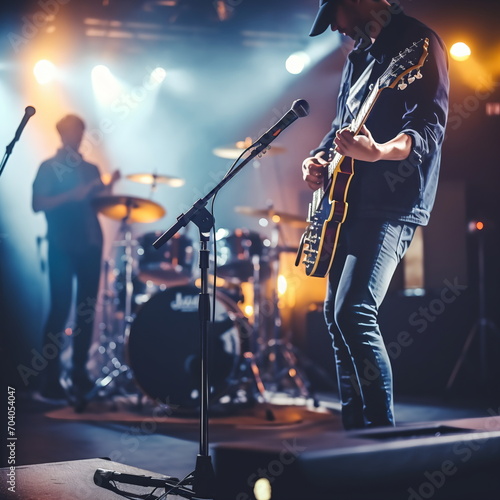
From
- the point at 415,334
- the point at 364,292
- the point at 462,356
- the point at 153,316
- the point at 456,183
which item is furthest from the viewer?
the point at 456,183

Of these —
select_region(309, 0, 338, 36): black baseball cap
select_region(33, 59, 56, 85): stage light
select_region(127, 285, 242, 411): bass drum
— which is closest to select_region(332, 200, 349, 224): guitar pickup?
select_region(309, 0, 338, 36): black baseball cap

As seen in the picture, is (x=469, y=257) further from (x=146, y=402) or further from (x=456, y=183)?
(x=146, y=402)

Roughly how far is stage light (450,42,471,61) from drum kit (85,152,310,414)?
1.97 meters

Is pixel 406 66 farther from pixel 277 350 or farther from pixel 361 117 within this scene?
pixel 277 350

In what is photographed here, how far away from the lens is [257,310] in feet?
19.2

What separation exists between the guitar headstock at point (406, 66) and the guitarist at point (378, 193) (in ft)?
0.12

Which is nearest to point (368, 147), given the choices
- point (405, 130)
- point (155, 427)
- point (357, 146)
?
point (357, 146)

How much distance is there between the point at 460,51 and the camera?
5562 mm

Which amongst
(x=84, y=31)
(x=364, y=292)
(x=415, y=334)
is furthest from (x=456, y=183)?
(x=364, y=292)

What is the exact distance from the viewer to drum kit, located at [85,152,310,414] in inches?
191

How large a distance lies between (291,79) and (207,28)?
1.13 m

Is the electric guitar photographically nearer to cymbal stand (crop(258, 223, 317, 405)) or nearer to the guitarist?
the guitarist

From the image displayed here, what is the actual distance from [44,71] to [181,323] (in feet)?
11.7

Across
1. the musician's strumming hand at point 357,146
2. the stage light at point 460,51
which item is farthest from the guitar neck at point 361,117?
the stage light at point 460,51
